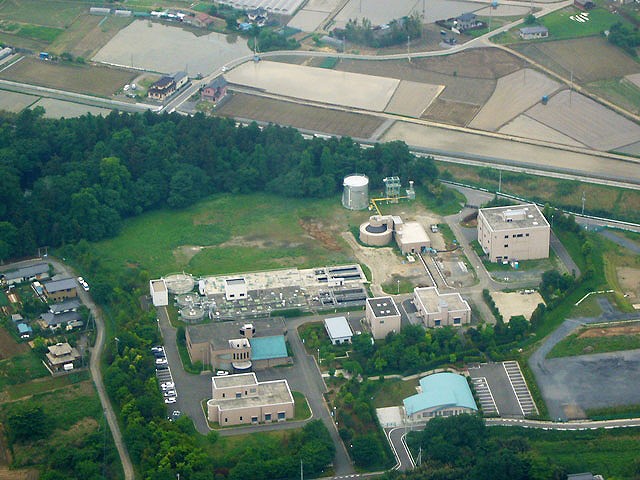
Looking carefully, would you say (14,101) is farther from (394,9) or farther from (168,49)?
(394,9)

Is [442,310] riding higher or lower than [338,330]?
higher

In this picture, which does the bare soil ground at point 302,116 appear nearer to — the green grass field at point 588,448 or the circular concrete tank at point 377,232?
the circular concrete tank at point 377,232

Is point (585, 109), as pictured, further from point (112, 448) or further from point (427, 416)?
point (112, 448)

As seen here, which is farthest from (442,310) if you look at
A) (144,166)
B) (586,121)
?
(586,121)

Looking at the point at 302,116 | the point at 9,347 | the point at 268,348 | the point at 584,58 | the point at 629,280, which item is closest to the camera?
the point at 268,348

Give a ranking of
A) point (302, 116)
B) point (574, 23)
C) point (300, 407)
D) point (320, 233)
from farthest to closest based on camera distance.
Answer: point (574, 23), point (302, 116), point (320, 233), point (300, 407)

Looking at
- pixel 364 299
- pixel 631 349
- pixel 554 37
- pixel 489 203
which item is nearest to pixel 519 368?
pixel 631 349

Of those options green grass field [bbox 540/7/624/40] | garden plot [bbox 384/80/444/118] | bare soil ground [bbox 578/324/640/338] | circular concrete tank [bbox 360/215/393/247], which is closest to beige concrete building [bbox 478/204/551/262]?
circular concrete tank [bbox 360/215/393/247]
